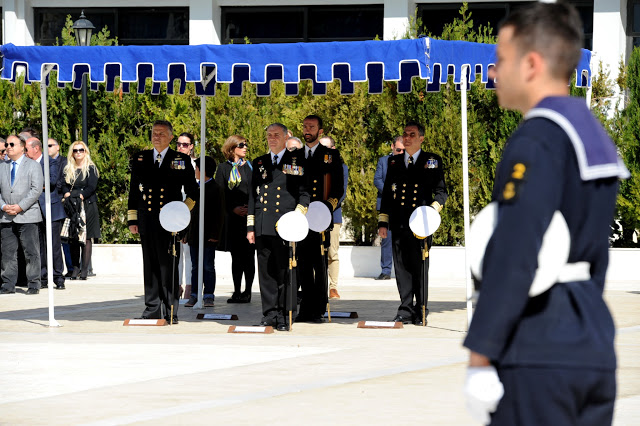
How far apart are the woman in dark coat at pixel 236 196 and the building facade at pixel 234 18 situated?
36.2 ft

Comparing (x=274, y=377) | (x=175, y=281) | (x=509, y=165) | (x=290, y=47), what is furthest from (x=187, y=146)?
(x=509, y=165)

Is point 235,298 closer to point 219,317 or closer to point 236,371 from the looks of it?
point 219,317

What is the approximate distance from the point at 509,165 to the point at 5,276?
1372 cm

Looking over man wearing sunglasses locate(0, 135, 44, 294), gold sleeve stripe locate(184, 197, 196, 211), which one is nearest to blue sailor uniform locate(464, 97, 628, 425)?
gold sleeve stripe locate(184, 197, 196, 211)

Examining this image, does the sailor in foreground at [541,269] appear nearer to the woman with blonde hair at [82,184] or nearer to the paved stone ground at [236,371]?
the paved stone ground at [236,371]

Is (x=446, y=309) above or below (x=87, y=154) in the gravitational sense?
below

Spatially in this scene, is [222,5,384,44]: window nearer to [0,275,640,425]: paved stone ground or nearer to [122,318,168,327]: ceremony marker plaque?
[0,275,640,425]: paved stone ground

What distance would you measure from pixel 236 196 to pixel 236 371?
5.68 meters

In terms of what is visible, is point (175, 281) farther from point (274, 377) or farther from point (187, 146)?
point (274, 377)

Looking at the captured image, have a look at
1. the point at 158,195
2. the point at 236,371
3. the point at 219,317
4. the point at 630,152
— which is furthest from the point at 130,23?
the point at 236,371

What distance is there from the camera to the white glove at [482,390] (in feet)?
9.77

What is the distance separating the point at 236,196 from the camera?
1430 cm

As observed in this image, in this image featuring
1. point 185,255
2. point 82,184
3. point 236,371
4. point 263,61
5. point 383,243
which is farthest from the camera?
point 383,243

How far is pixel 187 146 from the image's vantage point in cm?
1422
